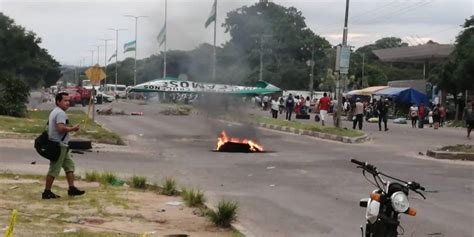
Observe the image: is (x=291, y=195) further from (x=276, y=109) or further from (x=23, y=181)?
(x=276, y=109)

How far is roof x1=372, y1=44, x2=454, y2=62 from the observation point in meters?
57.7

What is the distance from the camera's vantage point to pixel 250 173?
13.2 metres

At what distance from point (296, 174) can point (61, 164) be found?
5.52m

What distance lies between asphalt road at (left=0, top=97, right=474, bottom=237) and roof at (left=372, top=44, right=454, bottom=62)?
36821 millimetres

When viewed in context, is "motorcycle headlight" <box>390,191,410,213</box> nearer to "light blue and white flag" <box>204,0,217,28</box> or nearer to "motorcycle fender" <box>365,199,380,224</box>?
"motorcycle fender" <box>365,199,380,224</box>

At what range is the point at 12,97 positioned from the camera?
2773 cm

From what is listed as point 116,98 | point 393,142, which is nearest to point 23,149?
point 393,142

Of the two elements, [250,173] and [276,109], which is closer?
[250,173]

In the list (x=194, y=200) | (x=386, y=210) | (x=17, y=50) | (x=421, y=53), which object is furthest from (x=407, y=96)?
(x=386, y=210)

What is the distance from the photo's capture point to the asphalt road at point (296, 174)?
8.34 metres

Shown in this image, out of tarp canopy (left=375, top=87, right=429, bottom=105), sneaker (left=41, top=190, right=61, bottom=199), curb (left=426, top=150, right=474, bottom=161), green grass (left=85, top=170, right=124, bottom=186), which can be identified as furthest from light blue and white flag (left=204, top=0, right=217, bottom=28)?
tarp canopy (left=375, top=87, right=429, bottom=105)

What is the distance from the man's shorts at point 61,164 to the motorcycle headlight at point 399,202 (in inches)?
225

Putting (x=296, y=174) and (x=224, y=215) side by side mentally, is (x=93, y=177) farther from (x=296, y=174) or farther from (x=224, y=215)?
(x=296, y=174)

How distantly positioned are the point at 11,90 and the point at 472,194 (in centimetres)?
2192
